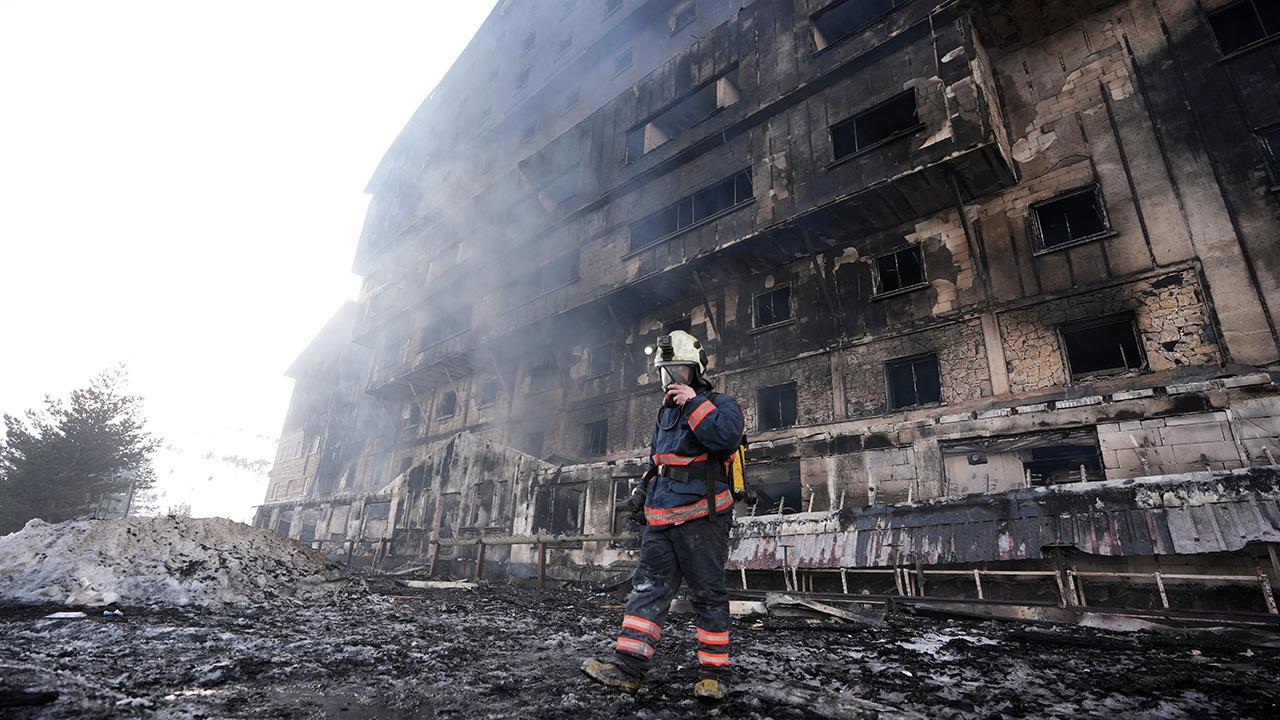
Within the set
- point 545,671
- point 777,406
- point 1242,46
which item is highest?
point 1242,46

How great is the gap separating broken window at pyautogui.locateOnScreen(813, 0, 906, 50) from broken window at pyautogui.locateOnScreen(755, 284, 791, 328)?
6.50 meters

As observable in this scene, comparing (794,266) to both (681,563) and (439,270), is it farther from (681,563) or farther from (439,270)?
(439,270)

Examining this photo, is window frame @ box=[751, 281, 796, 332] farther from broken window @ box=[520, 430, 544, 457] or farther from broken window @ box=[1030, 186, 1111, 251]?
broken window @ box=[520, 430, 544, 457]

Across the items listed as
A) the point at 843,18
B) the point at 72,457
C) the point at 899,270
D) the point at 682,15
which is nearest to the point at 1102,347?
the point at 899,270

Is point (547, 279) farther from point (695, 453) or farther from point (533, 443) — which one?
point (695, 453)

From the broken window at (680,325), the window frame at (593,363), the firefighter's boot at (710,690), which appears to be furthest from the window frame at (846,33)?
the firefighter's boot at (710,690)

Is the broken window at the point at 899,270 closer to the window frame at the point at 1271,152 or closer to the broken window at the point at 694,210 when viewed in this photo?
the broken window at the point at 694,210

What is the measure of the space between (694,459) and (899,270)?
11.1 m

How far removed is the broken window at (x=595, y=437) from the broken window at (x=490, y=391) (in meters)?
5.30

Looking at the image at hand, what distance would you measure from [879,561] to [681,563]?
628 centimetres

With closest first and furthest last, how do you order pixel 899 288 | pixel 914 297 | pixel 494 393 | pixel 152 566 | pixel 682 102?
1. pixel 152 566
2. pixel 914 297
3. pixel 899 288
4. pixel 682 102
5. pixel 494 393

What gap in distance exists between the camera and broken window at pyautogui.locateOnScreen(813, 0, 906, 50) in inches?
544

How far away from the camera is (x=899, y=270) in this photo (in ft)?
41.2

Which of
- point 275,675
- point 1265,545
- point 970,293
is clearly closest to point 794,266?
Result: point 970,293
